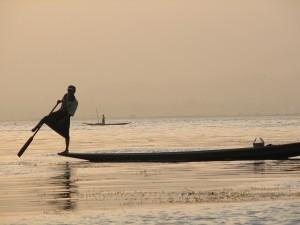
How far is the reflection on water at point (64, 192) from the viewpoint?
18500 mm

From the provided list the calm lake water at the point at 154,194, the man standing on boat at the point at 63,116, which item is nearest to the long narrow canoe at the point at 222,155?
the calm lake water at the point at 154,194

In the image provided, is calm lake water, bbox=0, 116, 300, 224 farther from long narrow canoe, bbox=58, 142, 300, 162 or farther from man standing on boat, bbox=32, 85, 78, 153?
man standing on boat, bbox=32, 85, 78, 153

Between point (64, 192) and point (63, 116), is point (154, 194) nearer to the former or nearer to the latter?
point (64, 192)

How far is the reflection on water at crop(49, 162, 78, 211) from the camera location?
18.5 meters

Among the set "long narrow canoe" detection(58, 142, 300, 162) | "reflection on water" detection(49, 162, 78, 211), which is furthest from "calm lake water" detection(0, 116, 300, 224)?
"long narrow canoe" detection(58, 142, 300, 162)

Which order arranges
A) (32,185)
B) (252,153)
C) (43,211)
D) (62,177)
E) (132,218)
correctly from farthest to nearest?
(252,153) → (62,177) → (32,185) → (43,211) → (132,218)

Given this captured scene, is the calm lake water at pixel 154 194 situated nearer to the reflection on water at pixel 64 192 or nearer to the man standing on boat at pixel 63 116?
the reflection on water at pixel 64 192

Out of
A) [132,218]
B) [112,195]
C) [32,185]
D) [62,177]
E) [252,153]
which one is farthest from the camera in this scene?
[252,153]

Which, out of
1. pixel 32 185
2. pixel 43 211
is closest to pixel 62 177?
pixel 32 185

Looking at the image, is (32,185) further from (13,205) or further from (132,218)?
(132,218)

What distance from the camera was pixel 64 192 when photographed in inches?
848

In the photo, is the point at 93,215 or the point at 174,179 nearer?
the point at 93,215

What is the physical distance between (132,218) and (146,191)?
5.23m

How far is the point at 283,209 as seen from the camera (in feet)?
55.8
